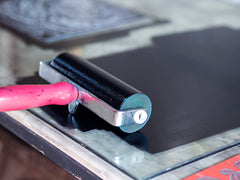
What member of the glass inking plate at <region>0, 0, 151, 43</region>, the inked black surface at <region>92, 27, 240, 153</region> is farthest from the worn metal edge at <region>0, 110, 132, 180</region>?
the glass inking plate at <region>0, 0, 151, 43</region>

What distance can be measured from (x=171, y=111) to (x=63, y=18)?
728 millimetres

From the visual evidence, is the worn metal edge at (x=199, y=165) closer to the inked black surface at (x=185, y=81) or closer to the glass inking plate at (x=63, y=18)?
the inked black surface at (x=185, y=81)

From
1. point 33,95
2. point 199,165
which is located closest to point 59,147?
point 33,95

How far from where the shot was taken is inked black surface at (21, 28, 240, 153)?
953mm

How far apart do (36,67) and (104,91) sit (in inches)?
15.6

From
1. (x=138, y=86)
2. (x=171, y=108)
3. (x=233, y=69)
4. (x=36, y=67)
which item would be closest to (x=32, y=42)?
(x=36, y=67)

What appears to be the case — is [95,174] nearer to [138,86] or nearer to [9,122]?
[9,122]

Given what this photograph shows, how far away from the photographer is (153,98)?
1.11 metres

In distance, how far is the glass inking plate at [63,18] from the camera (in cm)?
149

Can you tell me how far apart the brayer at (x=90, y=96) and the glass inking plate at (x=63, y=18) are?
52cm

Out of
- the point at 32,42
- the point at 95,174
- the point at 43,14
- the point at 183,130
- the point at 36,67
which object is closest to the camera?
the point at 95,174

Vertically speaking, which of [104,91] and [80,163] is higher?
[104,91]

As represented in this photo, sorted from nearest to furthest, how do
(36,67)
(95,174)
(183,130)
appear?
(95,174), (183,130), (36,67)

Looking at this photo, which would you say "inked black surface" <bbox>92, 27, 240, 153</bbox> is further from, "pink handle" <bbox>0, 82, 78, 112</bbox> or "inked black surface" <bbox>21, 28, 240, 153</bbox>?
"pink handle" <bbox>0, 82, 78, 112</bbox>
